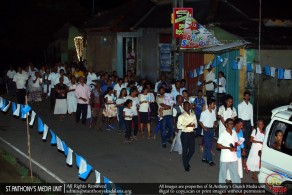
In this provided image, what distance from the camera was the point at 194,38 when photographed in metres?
19.5

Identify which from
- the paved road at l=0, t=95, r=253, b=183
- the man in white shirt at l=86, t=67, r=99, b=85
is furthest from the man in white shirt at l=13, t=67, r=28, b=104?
the paved road at l=0, t=95, r=253, b=183

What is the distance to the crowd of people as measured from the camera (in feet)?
39.9

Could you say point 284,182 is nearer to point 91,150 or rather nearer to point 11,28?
point 91,150

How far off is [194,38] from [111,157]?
662cm

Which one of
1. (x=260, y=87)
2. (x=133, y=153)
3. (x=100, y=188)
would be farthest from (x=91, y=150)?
(x=260, y=87)

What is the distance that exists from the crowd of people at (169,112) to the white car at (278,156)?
573 mm

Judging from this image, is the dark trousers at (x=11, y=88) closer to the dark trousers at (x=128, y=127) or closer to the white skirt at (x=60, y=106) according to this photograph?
the white skirt at (x=60, y=106)

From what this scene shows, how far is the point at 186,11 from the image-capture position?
19422 millimetres

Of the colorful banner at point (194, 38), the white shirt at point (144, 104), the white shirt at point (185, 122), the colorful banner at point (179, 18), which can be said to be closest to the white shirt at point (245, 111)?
the white shirt at point (185, 122)

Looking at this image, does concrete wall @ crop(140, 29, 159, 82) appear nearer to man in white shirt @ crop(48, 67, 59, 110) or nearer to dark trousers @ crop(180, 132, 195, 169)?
man in white shirt @ crop(48, 67, 59, 110)

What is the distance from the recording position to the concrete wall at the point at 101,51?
31.6 metres

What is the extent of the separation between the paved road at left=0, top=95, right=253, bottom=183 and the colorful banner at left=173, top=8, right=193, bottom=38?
13.8 feet

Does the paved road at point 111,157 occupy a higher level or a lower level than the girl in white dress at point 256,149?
lower

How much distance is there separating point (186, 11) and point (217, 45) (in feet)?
5.31
